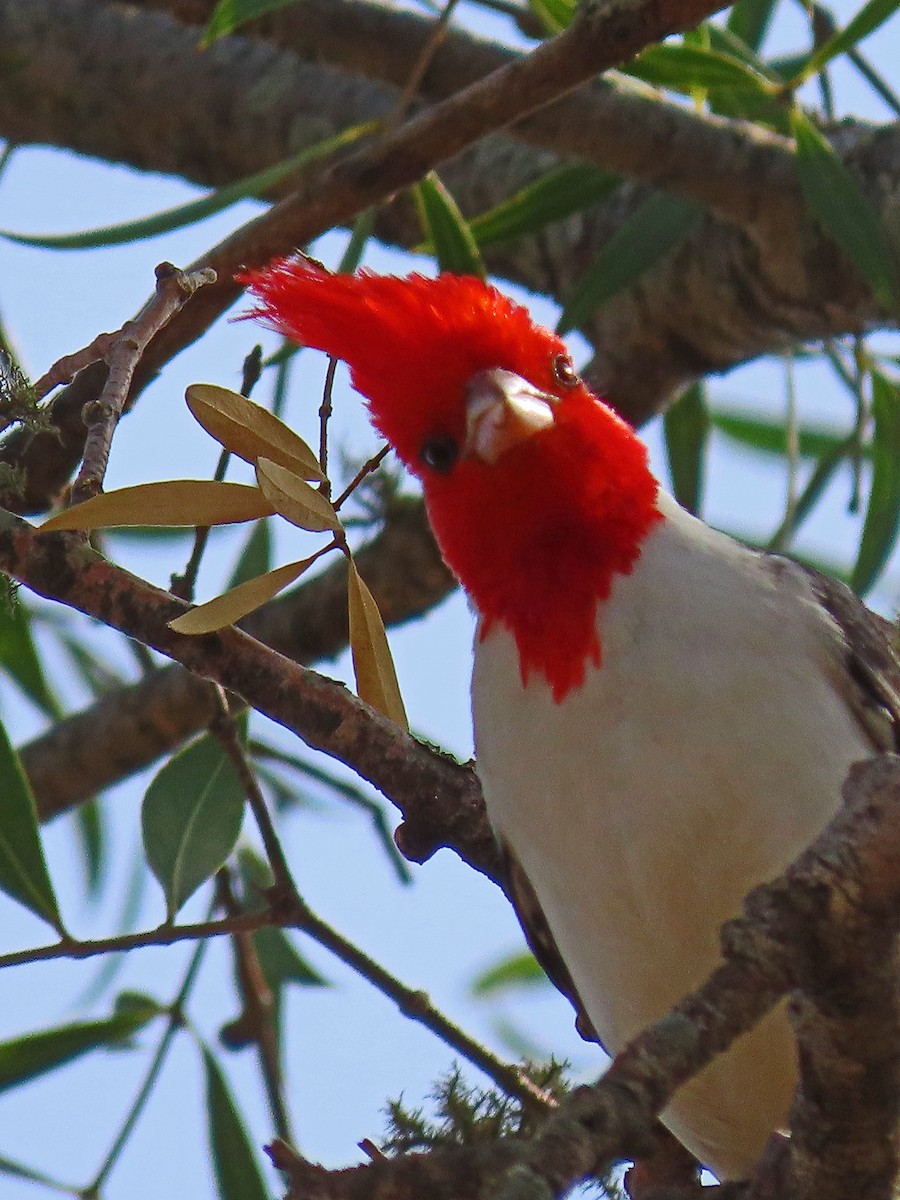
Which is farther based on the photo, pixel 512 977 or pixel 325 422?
pixel 512 977

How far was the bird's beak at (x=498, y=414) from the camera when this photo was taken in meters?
2.38

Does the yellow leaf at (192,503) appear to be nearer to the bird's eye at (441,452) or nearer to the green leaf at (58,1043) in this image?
the bird's eye at (441,452)

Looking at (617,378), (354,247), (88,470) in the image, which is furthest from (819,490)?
(88,470)

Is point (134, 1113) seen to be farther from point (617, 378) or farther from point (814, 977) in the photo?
point (617, 378)

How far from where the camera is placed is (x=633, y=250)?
3.17 meters

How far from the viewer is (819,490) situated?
3.82 meters

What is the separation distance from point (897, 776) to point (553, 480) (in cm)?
110

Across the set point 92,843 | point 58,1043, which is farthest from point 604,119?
point 92,843

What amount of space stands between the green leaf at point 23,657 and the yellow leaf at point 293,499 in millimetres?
1025

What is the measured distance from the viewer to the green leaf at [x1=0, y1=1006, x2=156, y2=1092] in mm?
2699

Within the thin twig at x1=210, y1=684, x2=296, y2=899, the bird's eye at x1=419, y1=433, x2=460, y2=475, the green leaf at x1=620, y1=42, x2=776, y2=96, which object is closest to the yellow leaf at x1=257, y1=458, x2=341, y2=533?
the thin twig at x1=210, y1=684, x2=296, y2=899

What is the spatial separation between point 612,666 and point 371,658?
1.12 ft

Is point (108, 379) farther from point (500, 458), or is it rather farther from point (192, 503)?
point (500, 458)

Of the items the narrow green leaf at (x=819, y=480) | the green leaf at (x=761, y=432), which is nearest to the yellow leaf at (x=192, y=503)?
the narrow green leaf at (x=819, y=480)
